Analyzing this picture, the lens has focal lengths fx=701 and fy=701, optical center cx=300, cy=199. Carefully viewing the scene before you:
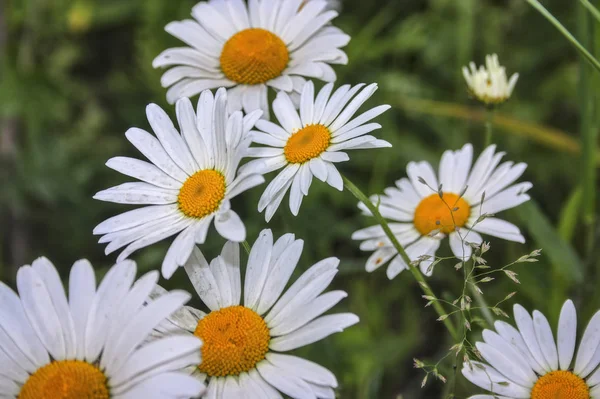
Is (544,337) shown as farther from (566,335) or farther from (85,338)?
(85,338)

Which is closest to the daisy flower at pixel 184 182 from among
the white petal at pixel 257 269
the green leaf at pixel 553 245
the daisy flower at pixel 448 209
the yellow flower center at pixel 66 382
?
the white petal at pixel 257 269

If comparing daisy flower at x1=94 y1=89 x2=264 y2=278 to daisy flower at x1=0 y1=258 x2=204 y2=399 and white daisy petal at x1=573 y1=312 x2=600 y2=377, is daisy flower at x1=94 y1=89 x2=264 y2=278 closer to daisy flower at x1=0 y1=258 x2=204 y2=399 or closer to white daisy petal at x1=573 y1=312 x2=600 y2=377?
daisy flower at x1=0 y1=258 x2=204 y2=399

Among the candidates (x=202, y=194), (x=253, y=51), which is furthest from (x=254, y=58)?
(x=202, y=194)

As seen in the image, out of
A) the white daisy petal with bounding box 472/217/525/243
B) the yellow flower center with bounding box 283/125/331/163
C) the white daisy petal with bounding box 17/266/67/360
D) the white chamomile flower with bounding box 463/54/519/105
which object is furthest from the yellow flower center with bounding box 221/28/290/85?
the white daisy petal with bounding box 17/266/67/360

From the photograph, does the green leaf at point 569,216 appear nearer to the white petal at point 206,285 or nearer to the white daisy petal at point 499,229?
the white daisy petal at point 499,229

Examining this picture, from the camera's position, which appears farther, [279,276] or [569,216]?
[569,216]
